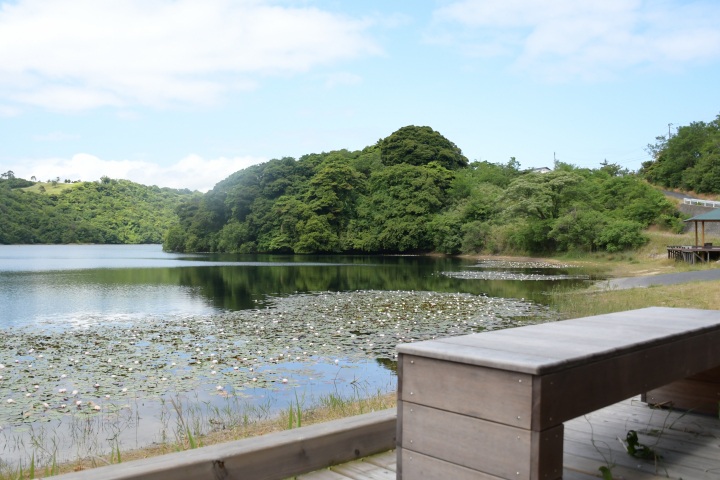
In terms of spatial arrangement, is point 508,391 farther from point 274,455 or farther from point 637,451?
point 637,451

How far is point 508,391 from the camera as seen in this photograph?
233 cm

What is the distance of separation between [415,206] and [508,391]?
55.4 meters

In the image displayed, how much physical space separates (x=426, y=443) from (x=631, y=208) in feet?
149

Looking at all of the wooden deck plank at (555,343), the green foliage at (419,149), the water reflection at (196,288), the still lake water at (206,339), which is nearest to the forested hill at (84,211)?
the green foliage at (419,149)

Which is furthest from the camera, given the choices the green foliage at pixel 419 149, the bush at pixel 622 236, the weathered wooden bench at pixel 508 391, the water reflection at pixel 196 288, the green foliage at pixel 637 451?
the green foliage at pixel 419 149

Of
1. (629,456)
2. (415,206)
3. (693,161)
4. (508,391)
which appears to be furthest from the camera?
(415,206)

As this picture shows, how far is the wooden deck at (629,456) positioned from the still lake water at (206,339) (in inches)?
99.0

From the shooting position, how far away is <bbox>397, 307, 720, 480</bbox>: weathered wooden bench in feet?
7.54

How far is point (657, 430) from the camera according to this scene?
392cm

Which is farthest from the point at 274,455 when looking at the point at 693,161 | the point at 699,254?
the point at 693,161

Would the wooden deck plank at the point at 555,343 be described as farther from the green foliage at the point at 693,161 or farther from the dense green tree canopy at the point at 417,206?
the green foliage at the point at 693,161

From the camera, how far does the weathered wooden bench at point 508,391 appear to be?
7.54ft

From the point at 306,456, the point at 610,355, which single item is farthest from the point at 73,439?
the point at 610,355

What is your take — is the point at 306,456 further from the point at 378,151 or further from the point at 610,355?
the point at 378,151
